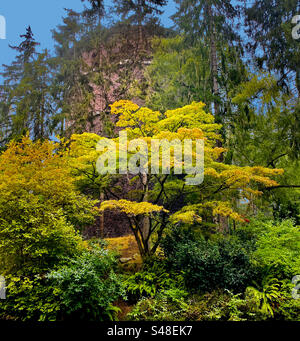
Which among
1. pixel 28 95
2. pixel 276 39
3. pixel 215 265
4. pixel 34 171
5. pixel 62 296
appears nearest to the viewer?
pixel 62 296

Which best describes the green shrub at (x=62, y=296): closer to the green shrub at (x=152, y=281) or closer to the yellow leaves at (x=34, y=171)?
the green shrub at (x=152, y=281)

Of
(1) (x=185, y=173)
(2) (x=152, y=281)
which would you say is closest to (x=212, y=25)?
(1) (x=185, y=173)

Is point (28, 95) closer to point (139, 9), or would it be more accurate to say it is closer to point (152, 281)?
point (139, 9)

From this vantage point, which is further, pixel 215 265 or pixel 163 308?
pixel 215 265

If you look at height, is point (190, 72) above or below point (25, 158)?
above

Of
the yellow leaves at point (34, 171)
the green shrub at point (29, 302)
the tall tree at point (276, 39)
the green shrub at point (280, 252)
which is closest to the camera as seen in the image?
the green shrub at point (29, 302)

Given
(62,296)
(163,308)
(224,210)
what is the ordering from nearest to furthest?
(62,296), (163,308), (224,210)

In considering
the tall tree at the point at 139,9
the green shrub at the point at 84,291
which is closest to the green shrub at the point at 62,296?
the green shrub at the point at 84,291

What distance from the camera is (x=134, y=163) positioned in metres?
6.75

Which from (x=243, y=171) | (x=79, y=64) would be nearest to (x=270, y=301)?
(x=243, y=171)

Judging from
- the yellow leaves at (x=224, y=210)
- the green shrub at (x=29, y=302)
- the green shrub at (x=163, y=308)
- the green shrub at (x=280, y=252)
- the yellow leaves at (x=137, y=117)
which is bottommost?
the green shrub at (x=163, y=308)

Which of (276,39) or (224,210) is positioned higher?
(276,39)

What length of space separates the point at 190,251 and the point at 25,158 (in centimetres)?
428
